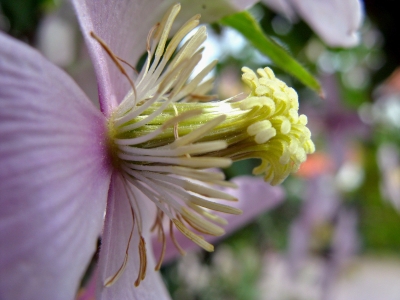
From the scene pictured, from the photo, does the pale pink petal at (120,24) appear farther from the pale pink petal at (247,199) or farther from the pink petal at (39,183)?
the pale pink petal at (247,199)

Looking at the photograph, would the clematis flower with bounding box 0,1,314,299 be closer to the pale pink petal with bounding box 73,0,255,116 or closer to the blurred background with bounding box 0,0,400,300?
the pale pink petal with bounding box 73,0,255,116

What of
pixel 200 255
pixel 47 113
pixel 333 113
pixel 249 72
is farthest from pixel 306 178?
pixel 47 113

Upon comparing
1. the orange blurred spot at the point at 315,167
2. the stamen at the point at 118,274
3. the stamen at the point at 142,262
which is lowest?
the orange blurred spot at the point at 315,167

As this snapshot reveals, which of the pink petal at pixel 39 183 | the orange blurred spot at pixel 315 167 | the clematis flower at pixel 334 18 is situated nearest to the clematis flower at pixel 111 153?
the pink petal at pixel 39 183

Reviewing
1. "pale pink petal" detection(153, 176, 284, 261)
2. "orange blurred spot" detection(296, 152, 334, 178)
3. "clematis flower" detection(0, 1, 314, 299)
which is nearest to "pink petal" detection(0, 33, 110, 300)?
"clematis flower" detection(0, 1, 314, 299)

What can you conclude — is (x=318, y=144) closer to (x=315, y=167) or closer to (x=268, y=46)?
(x=315, y=167)

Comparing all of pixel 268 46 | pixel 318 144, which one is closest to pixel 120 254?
pixel 268 46
